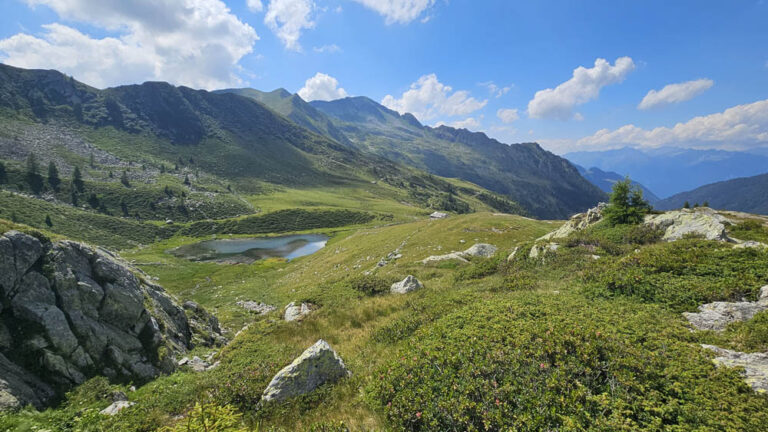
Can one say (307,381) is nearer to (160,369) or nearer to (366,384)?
(366,384)

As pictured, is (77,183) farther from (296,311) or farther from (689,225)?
(689,225)

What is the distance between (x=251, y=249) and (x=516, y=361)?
12552 cm

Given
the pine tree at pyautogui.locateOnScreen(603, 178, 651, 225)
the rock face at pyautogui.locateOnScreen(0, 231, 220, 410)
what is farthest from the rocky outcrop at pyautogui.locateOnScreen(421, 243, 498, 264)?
the rock face at pyautogui.locateOnScreen(0, 231, 220, 410)

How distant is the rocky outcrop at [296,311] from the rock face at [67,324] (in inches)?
281

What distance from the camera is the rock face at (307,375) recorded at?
10.9 m

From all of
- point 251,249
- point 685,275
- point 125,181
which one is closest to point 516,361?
point 685,275

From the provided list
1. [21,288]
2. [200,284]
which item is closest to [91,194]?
[200,284]

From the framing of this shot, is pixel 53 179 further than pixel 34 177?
Yes

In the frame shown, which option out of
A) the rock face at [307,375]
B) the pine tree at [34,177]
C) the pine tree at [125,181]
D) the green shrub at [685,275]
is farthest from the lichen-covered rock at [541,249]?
the pine tree at [125,181]

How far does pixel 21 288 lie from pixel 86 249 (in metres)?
4.54

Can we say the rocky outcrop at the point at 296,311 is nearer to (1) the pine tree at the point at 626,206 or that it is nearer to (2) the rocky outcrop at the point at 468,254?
(2) the rocky outcrop at the point at 468,254

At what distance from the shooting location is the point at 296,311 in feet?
72.3

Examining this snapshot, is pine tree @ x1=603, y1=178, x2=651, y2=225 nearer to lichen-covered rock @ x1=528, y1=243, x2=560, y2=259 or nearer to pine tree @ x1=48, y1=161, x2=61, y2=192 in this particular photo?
lichen-covered rock @ x1=528, y1=243, x2=560, y2=259

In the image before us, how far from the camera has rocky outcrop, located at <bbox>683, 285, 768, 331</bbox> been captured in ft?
36.5
